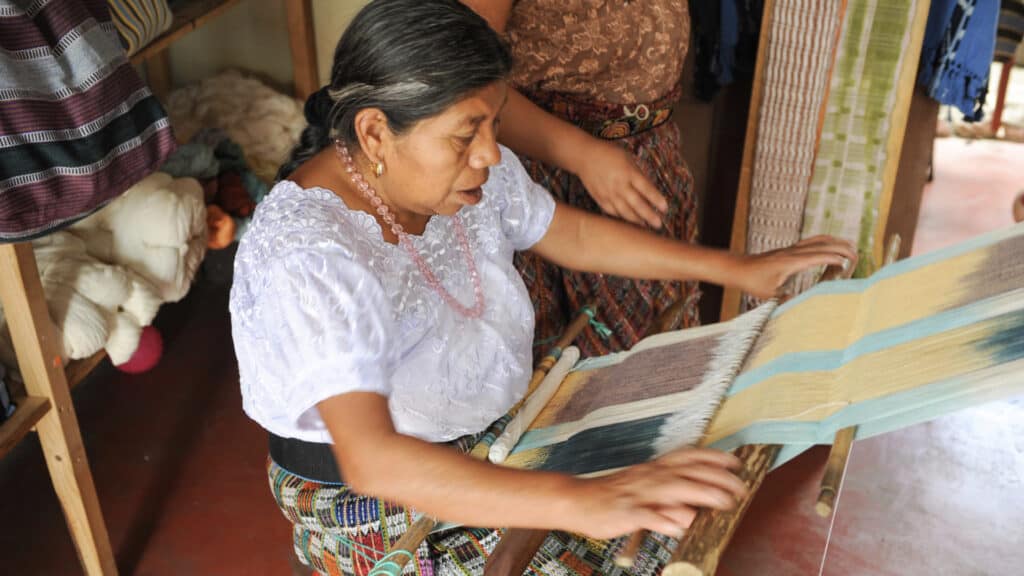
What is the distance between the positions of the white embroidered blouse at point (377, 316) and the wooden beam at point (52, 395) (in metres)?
0.76

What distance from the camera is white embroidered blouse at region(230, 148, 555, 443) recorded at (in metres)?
1.16

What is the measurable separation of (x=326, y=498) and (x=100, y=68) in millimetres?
799

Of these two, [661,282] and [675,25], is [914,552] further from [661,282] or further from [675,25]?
[675,25]

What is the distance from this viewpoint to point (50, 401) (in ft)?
6.63

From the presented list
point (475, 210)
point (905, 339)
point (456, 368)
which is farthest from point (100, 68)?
point (905, 339)

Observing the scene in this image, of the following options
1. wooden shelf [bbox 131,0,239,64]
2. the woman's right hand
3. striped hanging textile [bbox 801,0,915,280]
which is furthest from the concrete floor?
the woman's right hand

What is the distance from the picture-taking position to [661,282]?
82.8 inches

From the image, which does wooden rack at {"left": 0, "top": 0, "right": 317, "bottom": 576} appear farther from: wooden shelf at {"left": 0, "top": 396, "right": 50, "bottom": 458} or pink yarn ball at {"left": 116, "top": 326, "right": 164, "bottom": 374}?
pink yarn ball at {"left": 116, "top": 326, "right": 164, "bottom": 374}

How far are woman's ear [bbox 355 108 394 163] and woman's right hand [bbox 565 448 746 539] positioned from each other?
0.50m

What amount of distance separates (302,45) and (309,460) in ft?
6.30

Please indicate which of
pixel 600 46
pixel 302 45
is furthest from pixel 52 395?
pixel 302 45

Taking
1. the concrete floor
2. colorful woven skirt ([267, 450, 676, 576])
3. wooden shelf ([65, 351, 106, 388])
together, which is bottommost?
the concrete floor

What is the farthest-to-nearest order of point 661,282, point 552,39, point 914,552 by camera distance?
point 914,552 < point 661,282 < point 552,39

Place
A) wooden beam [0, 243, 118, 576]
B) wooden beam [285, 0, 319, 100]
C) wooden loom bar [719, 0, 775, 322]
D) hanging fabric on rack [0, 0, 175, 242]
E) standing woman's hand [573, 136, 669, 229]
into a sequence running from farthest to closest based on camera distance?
wooden beam [285, 0, 319, 100], wooden loom bar [719, 0, 775, 322], wooden beam [0, 243, 118, 576], standing woman's hand [573, 136, 669, 229], hanging fabric on rack [0, 0, 175, 242]
